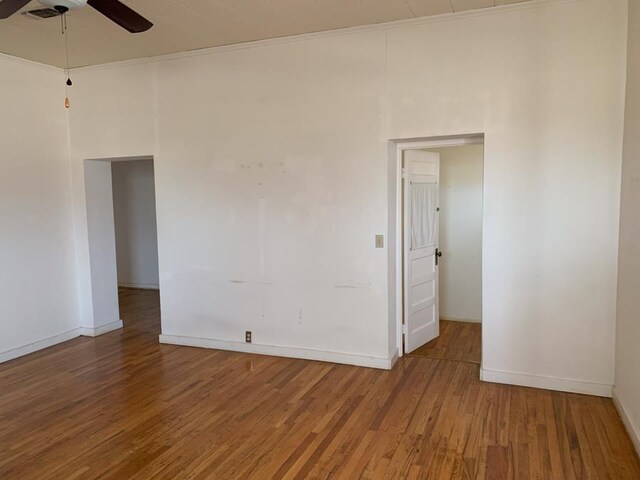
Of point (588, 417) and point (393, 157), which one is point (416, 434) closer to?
point (588, 417)

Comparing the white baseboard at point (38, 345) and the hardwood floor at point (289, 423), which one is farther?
the white baseboard at point (38, 345)

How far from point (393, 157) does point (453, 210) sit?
1.97m

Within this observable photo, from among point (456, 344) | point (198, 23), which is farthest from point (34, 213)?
point (456, 344)

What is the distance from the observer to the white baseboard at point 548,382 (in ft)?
11.6

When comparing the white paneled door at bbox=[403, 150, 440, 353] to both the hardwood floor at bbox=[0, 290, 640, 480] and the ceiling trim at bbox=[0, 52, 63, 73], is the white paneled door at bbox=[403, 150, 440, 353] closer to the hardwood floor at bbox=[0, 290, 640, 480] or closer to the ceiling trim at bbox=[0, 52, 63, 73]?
the hardwood floor at bbox=[0, 290, 640, 480]

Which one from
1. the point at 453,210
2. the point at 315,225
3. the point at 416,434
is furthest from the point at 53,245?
the point at 453,210

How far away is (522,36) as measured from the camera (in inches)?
139

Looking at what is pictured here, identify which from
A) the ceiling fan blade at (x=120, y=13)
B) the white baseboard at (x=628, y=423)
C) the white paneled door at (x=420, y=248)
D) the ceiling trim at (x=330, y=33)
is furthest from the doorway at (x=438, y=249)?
the ceiling fan blade at (x=120, y=13)

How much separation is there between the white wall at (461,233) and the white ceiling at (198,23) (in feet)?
7.76

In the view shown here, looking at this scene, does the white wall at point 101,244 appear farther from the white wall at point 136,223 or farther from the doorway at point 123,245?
the white wall at point 136,223

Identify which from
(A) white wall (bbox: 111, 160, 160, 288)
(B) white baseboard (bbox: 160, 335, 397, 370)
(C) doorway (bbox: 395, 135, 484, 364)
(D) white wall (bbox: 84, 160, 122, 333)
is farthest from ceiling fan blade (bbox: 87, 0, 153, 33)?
(A) white wall (bbox: 111, 160, 160, 288)

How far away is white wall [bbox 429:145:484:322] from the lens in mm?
5711

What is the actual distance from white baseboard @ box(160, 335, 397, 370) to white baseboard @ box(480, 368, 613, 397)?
0.85 metres

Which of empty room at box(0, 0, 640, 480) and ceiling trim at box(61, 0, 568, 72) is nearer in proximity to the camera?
empty room at box(0, 0, 640, 480)
